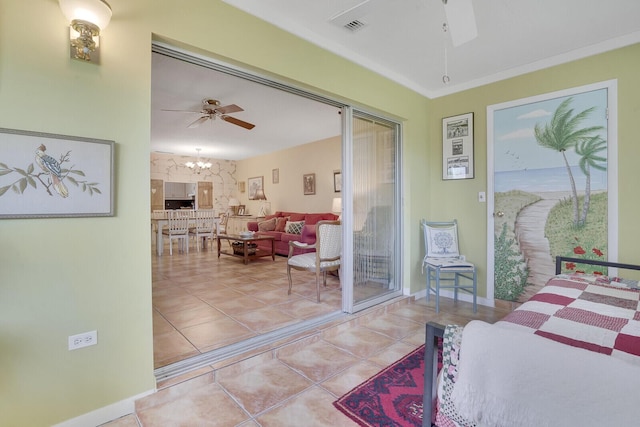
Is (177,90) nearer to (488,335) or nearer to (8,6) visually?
(8,6)

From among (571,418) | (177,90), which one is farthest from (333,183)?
(571,418)

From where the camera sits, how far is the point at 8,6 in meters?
1.37

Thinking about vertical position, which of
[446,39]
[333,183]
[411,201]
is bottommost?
[411,201]

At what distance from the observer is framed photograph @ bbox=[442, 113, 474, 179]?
3.62m

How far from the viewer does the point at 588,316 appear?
148 centimetres

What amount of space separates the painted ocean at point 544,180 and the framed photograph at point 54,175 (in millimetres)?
3631

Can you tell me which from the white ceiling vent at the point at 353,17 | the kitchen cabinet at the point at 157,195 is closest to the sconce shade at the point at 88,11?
the white ceiling vent at the point at 353,17

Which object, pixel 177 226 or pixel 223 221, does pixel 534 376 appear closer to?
pixel 177 226

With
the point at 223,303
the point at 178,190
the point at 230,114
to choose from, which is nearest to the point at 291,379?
the point at 223,303

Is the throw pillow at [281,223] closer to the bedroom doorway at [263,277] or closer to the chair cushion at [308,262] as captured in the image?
the bedroom doorway at [263,277]

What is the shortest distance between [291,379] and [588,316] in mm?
1748

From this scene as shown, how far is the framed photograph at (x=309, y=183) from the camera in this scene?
7.00 meters

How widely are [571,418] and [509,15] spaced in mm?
2735

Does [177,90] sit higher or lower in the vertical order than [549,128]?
higher
